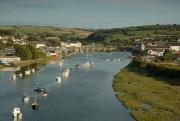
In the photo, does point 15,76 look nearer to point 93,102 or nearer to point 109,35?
point 93,102

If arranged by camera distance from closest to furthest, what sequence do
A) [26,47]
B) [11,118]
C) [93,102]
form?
[11,118]
[93,102]
[26,47]

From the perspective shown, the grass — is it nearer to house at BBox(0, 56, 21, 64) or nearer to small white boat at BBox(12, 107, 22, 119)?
small white boat at BBox(12, 107, 22, 119)

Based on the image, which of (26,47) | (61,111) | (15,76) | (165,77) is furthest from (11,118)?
(26,47)

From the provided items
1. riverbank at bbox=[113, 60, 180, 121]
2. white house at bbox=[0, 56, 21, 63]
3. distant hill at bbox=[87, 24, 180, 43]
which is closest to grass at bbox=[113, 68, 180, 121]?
riverbank at bbox=[113, 60, 180, 121]

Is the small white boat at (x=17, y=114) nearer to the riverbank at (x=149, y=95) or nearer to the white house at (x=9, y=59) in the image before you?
the riverbank at (x=149, y=95)

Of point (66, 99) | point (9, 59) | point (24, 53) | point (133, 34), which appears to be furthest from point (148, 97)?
point (133, 34)

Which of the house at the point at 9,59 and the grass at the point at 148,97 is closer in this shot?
the grass at the point at 148,97

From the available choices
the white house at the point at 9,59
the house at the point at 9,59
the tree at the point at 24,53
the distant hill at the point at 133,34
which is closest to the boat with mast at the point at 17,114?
the house at the point at 9,59

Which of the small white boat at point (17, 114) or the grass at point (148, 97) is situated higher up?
the small white boat at point (17, 114)
